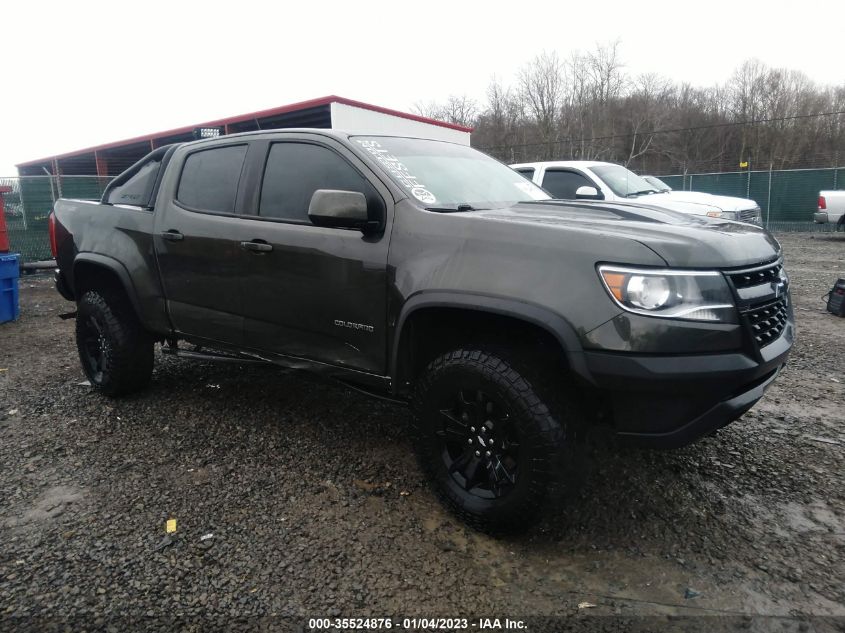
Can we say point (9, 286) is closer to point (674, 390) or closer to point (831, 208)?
point (674, 390)

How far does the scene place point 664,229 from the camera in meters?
2.44

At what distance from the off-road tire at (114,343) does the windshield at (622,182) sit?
7042 mm

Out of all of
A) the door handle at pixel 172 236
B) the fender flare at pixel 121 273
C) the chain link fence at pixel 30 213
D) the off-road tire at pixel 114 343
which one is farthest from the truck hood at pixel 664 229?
the chain link fence at pixel 30 213

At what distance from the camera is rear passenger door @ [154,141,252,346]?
354cm

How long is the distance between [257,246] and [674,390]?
88.1 inches

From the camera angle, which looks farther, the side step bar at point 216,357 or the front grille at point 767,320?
the side step bar at point 216,357

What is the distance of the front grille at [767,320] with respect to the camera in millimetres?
2332

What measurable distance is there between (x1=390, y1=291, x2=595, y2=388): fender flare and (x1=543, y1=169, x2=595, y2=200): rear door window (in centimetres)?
699

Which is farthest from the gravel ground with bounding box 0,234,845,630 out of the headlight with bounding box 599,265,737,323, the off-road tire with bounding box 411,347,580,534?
the headlight with bounding box 599,265,737,323

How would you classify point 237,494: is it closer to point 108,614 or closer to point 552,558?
point 108,614

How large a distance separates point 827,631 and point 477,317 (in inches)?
65.3

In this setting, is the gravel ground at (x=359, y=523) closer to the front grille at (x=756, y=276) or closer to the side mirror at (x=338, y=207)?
the front grille at (x=756, y=276)

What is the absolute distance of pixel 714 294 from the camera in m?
2.22

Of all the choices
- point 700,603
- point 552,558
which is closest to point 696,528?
point 700,603
